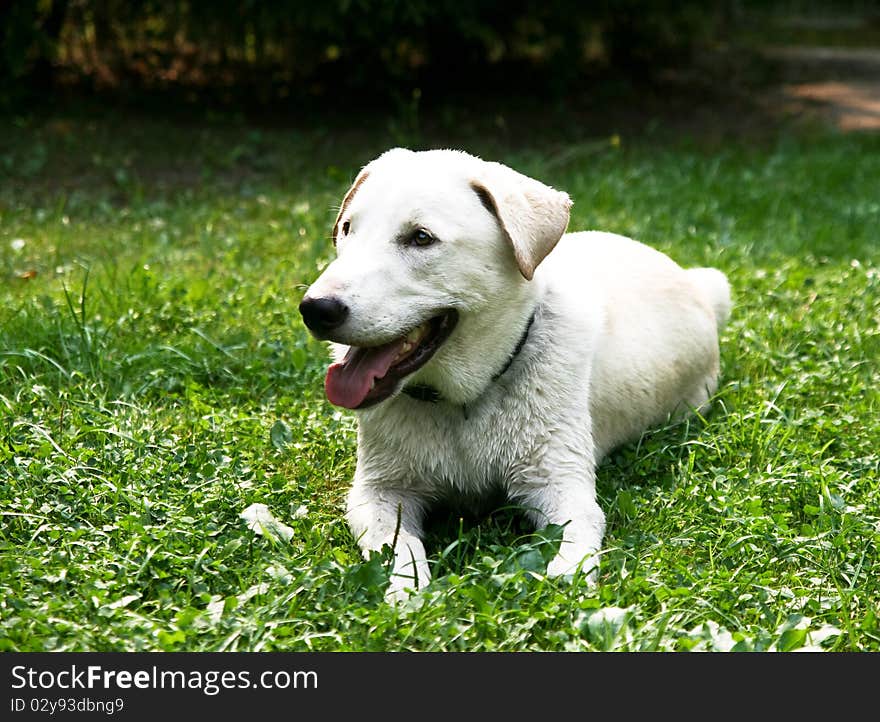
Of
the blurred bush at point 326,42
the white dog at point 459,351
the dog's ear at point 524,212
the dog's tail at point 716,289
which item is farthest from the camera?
the blurred bush at point 326,42

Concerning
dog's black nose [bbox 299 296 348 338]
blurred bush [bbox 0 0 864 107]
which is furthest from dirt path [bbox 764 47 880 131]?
dog's black nose [bbox 299 296 348 338]

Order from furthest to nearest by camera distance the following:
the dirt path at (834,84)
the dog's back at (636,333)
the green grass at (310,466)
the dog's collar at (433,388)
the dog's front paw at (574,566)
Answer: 1. the dirt path at (834,84)
2. the dog's back at (636,333)
3. the dog's collar at (433,388)
4. the dog's front paw at (574,566)
5. the green grass at (310,466)

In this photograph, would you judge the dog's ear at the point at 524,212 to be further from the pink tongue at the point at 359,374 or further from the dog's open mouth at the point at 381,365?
the pink tongue at the point at 359,374

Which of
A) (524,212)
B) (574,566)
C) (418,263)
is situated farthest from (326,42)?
(574,566)

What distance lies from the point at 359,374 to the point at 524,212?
2.26ft

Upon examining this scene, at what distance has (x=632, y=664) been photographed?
2.83 metres

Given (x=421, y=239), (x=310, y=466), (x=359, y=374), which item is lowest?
(x=310, y=466)

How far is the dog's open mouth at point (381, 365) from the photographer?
3.42 metres

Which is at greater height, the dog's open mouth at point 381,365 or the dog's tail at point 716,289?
the dog's open mouth at point 381,365

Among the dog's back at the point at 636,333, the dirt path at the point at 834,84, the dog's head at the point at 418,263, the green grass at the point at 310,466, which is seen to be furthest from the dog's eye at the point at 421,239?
the dirt path at the point at 834,84

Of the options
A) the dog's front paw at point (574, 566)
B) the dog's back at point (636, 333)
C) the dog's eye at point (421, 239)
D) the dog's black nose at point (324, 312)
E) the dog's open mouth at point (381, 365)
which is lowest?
the dog's front paw at point (574, 566)

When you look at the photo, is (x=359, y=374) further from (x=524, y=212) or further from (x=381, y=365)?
(x=524, y=212)

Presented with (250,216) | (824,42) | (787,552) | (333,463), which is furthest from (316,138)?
(824,42)

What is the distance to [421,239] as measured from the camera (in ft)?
11.2
